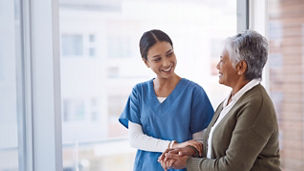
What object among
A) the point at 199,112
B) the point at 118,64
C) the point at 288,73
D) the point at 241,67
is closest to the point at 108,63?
the point at 118,64

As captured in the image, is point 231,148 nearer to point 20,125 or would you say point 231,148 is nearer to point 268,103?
point 268,103

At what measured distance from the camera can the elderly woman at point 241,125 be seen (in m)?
1.49

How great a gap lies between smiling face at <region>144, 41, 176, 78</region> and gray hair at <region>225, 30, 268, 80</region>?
0.33 meters

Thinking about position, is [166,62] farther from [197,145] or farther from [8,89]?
[8,89]

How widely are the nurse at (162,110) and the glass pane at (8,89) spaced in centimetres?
58

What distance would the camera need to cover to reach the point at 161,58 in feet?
5.87

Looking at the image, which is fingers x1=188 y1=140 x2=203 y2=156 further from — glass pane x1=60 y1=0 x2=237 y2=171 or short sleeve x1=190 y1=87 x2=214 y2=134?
glass pane x1=60 y1=0 x2=237 y2=171

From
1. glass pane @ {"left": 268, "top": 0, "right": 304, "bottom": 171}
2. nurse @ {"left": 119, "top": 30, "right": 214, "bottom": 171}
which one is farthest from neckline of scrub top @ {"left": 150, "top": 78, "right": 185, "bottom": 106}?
glass pane @ {"left": 268, "top": 0, "right": 304, "bottom": 171}

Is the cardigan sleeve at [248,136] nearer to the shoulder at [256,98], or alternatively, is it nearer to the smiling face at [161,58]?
the shoulder at [256,98]

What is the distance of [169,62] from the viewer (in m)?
1.80

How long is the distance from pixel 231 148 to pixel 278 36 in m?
1.45

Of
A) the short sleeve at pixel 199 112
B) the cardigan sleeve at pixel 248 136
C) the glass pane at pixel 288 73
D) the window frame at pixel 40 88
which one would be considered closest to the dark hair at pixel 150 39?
the short sleeve at pixel 199 112

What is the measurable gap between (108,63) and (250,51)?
3.05 ft

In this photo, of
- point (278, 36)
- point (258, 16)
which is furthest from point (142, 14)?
point (278, 36)
